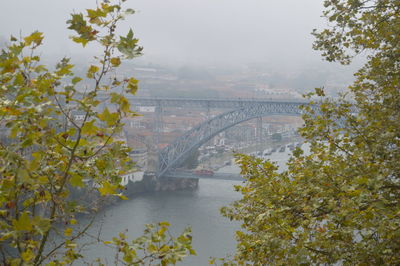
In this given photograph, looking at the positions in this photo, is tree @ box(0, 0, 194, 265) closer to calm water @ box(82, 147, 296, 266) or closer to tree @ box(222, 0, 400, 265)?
tree @ box(222, 0, 400, 265)

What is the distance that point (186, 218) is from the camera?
17688mm

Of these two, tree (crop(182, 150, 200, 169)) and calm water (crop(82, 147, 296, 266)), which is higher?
tree (crop(182, 150, 200, 169))

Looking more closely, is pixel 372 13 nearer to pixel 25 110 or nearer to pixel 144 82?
pixel 25 110

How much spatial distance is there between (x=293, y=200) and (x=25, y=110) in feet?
6.91

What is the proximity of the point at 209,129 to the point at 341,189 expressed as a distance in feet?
74.8

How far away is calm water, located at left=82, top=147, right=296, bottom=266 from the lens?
44.9 feet

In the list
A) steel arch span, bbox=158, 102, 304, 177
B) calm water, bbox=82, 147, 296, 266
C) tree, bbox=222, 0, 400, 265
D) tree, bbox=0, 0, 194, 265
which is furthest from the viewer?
steel arch span, bbox=158, 102, 304, 177

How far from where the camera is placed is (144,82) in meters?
38.5

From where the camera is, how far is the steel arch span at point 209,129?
78.6ft

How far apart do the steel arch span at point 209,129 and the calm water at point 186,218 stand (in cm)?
227

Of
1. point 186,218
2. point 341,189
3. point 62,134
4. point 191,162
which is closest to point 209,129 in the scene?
point 191,162

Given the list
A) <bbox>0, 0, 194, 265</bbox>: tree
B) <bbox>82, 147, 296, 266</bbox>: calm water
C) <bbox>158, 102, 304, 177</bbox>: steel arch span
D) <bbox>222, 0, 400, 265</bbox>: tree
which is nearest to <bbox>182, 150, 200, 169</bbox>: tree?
<bbox>158, 102, 304, 177</bbox>: steel arch span

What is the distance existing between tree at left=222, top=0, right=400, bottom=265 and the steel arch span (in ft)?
63.3

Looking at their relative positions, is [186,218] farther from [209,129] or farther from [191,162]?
[191,162]
